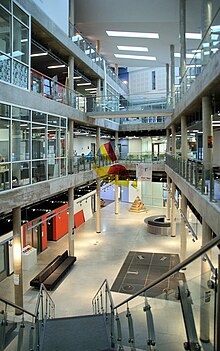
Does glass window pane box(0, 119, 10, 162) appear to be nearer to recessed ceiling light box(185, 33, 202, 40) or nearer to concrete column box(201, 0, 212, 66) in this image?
concrete column box(201, 0, 212, 66)

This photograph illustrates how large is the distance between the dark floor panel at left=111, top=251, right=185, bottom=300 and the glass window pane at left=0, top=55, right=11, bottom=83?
833cm

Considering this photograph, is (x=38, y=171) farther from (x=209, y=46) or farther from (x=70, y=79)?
(x=209, y=46)

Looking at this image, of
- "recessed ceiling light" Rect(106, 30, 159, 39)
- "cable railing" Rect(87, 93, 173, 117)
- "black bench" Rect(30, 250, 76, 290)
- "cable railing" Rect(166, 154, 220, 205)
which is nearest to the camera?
"cable railing" Rect(166, 154, 220, 205)

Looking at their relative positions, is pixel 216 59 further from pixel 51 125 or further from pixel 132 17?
pixel 132 17

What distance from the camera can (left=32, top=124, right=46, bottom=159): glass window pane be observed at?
10.7 m

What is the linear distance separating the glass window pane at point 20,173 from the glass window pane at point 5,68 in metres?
2.45

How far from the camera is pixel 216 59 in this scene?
664 centimetres

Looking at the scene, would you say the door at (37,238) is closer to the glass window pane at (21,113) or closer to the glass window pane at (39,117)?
the glass window pane at (39,117)

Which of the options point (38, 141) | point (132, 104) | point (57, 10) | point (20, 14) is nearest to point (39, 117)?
point (38, 141)

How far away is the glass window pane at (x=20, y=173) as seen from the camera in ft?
30.7

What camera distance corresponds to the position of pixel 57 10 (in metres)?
12.7

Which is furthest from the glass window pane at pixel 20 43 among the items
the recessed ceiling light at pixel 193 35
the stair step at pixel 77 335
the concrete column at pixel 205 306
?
the recessed ceiling light at pixel 193 35

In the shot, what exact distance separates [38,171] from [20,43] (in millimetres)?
4170

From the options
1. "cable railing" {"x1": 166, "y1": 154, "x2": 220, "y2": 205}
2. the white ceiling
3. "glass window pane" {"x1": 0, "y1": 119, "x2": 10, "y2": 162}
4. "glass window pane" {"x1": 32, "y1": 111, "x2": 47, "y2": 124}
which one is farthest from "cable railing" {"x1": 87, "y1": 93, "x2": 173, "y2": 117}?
"cable railing" {"x1": 166, "y1": 154, "x2": 220, "y2": 205}
